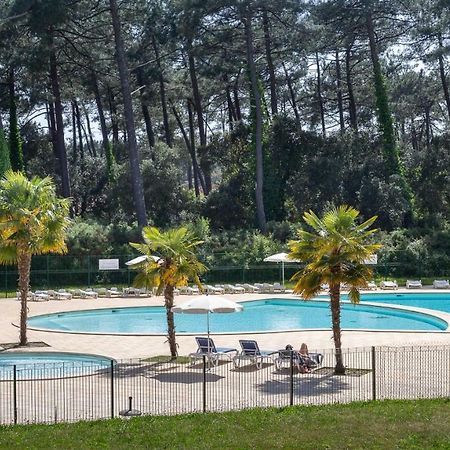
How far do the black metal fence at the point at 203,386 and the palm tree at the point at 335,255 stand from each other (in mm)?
1486

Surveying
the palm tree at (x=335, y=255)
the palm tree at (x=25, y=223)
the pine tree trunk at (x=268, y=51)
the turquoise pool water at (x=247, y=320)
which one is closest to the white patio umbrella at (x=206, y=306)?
the palm tree at (x=335, y=255)

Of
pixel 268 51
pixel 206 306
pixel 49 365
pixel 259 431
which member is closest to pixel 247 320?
pixel 206 306

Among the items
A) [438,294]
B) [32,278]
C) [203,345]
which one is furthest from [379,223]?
[203,345]

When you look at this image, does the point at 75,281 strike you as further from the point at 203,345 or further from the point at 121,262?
the point at 203,345

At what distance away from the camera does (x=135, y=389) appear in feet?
58.9

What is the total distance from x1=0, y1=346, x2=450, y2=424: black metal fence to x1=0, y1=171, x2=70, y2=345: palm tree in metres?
5.34

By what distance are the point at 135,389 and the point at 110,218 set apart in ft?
122

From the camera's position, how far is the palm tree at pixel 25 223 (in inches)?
971

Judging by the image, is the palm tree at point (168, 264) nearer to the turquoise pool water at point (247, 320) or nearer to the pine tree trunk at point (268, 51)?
the turquoise pool water at point (247, 320)

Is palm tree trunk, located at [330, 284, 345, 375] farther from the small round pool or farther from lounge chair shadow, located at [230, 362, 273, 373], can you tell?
the small round pool

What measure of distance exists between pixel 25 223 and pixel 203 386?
10877 mm

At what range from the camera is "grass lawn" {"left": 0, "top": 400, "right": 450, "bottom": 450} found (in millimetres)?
13266

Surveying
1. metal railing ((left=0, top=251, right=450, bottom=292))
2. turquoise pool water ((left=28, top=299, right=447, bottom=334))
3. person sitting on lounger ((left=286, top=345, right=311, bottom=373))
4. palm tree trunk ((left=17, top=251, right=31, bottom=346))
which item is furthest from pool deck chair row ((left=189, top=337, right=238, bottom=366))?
metal railing ((left=0, top=251, right=450, bottom=292))

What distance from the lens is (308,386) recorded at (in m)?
18.3
